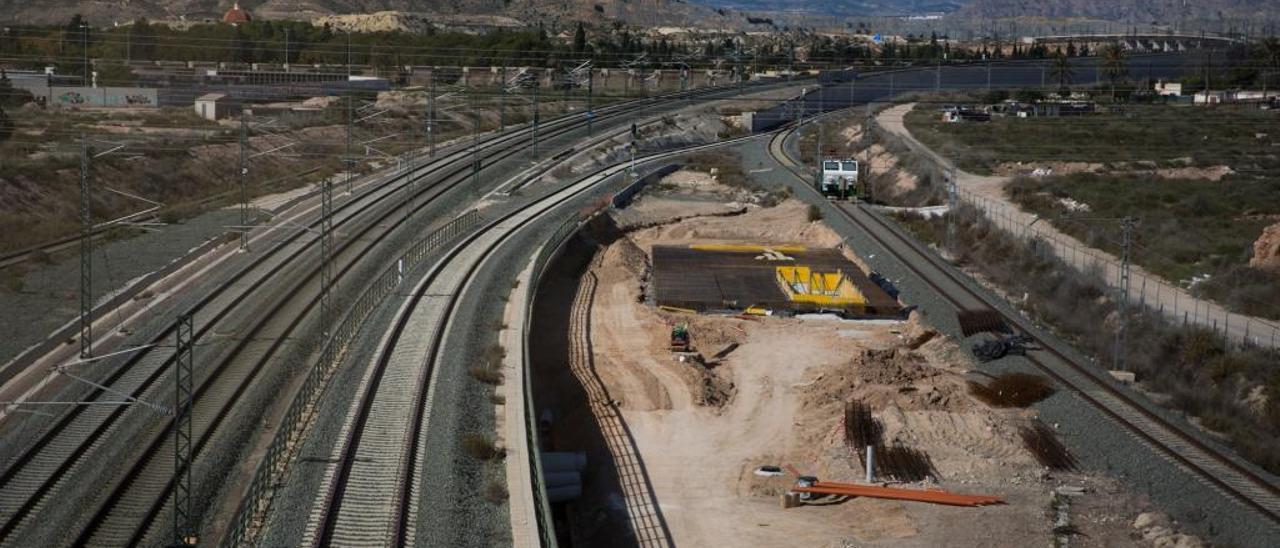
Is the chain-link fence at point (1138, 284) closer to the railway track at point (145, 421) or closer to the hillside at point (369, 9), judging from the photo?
the railway track at point (145, 421)

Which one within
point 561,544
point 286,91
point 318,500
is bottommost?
point 561,544

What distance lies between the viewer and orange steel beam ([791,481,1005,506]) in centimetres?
1889

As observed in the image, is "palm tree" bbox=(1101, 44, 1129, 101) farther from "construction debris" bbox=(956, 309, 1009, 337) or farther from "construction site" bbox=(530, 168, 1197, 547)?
"construction debris" bbox=(956, 309, 1009, 337)

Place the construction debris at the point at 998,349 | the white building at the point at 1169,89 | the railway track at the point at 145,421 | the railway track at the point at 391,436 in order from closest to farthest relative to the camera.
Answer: the railway track at the point at 391,436, the railway track at the point at 145,421, the construction debris at the point at 998,349, the white building at the point at 1169,89

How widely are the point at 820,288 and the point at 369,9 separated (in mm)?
97641

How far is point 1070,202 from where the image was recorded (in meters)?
45.7

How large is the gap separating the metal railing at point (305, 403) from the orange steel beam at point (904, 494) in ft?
23.3

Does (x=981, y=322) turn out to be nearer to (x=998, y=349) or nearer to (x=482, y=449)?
(x=998, y=349)

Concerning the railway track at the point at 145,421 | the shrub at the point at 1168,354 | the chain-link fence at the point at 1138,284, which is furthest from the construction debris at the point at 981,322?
the railway track at the point at 145,421

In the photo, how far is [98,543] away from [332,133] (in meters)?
39.3

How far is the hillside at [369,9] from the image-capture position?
99875 mm

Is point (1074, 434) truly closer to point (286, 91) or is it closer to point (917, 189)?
point (917, 189)

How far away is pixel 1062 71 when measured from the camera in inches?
3250

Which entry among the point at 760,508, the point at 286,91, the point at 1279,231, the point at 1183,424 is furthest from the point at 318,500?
the point at 286,91
